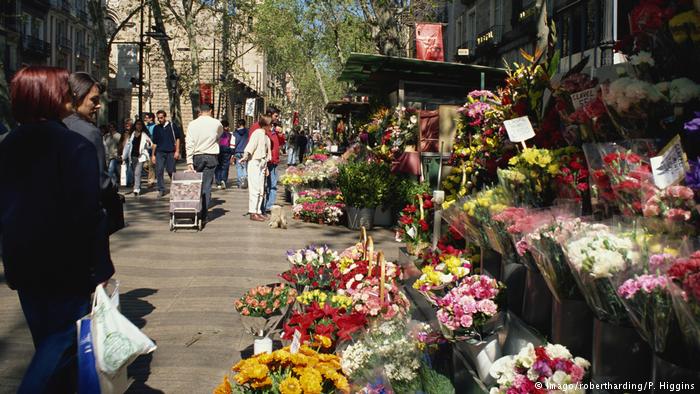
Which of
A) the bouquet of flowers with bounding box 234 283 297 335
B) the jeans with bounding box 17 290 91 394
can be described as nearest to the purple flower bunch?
the bouquet of flowers with bounding box 234 283 297 335

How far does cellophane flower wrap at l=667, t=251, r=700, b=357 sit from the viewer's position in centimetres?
224

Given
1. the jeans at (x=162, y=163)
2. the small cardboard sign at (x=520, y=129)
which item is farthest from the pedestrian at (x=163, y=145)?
the small cardboard sign at (x=520, y=129)

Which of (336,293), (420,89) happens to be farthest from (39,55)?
(336,293)

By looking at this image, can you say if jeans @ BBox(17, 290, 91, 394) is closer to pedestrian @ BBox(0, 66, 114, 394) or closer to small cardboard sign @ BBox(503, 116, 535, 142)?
pedestrian @ BBox(0, 66, 114, 394)

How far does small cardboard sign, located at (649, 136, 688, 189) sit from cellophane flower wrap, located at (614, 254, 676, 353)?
485 mm

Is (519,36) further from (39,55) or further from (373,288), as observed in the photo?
(39,55)

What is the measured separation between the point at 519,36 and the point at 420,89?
16580mm

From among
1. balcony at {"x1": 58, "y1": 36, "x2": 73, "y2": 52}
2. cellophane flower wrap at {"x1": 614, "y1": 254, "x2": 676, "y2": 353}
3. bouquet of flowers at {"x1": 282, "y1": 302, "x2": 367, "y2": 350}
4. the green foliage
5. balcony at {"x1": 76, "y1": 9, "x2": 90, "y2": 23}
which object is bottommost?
bouquet of flowers at {"x1": 282, "y1": 302, "x2": 367, "y2": 350}

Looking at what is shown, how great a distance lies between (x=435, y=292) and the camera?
398 centimetres

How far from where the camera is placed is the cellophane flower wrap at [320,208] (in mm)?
12305

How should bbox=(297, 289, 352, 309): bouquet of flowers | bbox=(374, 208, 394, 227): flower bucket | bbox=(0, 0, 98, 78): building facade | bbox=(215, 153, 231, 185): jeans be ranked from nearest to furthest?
1. bbox=(297, 289, 352, 309): bouquet of flowers
2. bbox=(374, 208, 394, 227): flower bucket
3. bbox=(215, 153, 231, 185): jeans
4. bbox=(0, 0, 98, 78): building facade

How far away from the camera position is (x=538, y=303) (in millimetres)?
3557

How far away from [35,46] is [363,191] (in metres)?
39.2

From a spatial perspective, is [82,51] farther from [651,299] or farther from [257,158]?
[651,299]
